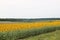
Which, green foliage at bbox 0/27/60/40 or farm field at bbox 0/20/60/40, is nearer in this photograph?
green foliage at bbox 0/27/60/40

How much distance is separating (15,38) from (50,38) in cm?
207

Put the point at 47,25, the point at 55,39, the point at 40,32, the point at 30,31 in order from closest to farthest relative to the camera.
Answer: the point at 55,39, the point at 30,31, the point at 40,32, the point at 47,25

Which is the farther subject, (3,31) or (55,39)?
(55,39)

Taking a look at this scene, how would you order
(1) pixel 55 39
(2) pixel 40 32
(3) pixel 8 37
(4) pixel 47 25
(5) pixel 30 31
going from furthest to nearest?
1. (4) pixel 47 25
2. (2) pixel 40 32
3. (5) pixel 30 31
4. (1) pixel 55 39
5. (3) pixel 8 37

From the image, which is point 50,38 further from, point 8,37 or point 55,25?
point 55,25

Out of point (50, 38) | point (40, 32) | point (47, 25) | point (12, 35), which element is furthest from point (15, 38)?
point (47, 25)

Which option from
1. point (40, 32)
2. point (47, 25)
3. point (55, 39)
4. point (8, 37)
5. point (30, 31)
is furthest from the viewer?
point (47, 25)

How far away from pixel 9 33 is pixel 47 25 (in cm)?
522

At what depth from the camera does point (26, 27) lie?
42.3 feet

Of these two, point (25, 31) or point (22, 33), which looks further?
point (25, 31)

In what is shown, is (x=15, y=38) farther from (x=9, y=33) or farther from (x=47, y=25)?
(x=47, y=25)

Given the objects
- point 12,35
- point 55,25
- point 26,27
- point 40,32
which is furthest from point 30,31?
point 55,25

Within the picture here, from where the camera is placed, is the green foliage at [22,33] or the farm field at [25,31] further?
the farm field at [25,31]

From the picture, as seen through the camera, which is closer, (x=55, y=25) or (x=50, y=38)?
(x=50, y=38)
